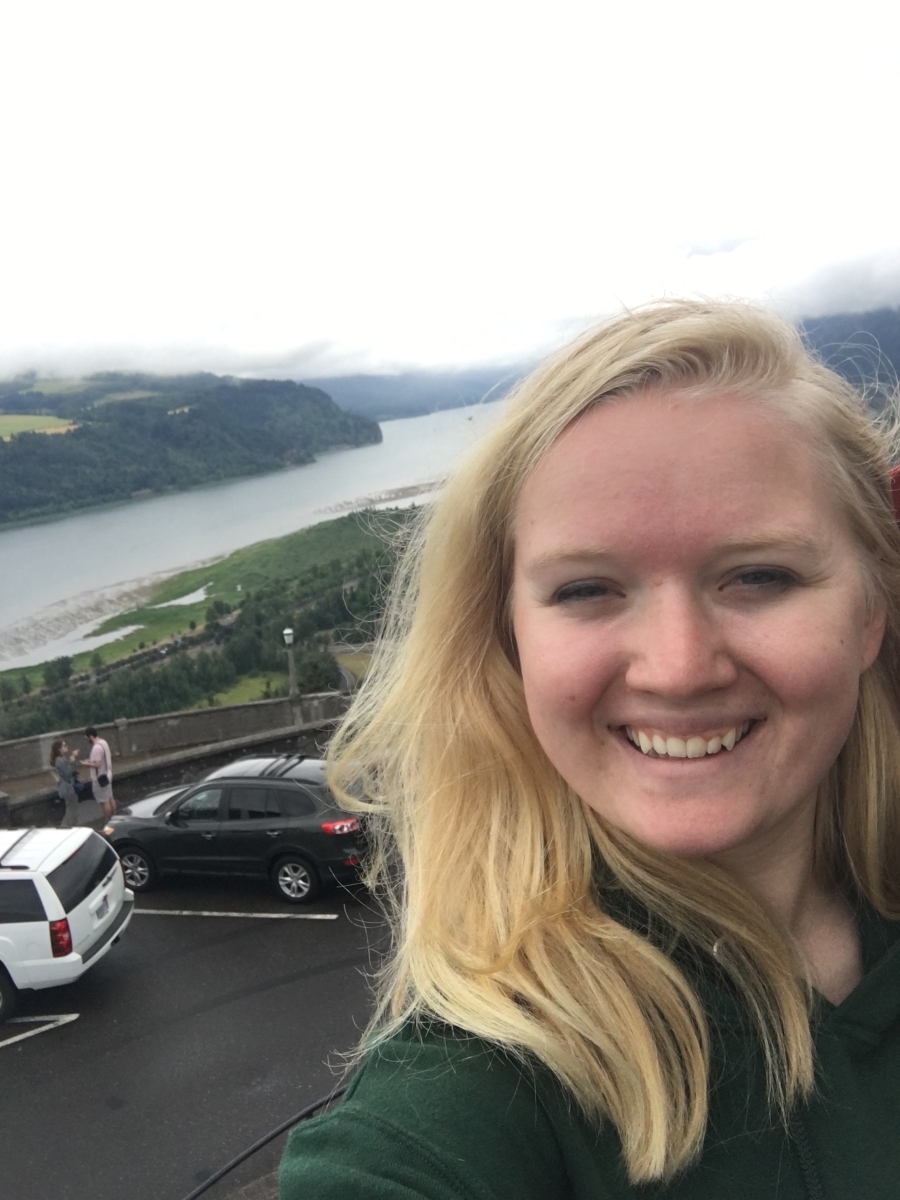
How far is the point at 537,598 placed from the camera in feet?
4.09

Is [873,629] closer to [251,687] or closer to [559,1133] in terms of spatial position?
[559,1133]

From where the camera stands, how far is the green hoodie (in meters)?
1.02

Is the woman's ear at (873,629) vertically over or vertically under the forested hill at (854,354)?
under

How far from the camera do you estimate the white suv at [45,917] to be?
24.4ft

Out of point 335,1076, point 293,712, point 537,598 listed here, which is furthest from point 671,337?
point 293,712

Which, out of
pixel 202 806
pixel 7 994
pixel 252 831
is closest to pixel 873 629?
pixel 7 994

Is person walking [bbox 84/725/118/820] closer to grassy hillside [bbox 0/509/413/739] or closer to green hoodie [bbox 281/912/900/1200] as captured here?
grassy hillside [bbox 0/509/413/739]

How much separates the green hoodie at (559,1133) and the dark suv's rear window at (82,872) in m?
7.49

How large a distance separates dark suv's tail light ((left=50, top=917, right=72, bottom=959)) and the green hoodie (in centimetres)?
750

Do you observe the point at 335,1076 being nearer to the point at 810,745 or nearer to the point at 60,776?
the point at 810,745

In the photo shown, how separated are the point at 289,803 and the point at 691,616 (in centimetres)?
888

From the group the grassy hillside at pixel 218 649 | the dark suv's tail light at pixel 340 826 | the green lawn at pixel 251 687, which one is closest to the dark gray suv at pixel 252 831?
the dark suv's tail light at pixel 340 826

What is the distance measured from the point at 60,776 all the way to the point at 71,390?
79.6m

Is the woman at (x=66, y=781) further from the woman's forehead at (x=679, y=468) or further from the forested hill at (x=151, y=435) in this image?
the forested hill at (x=151, y=435)
